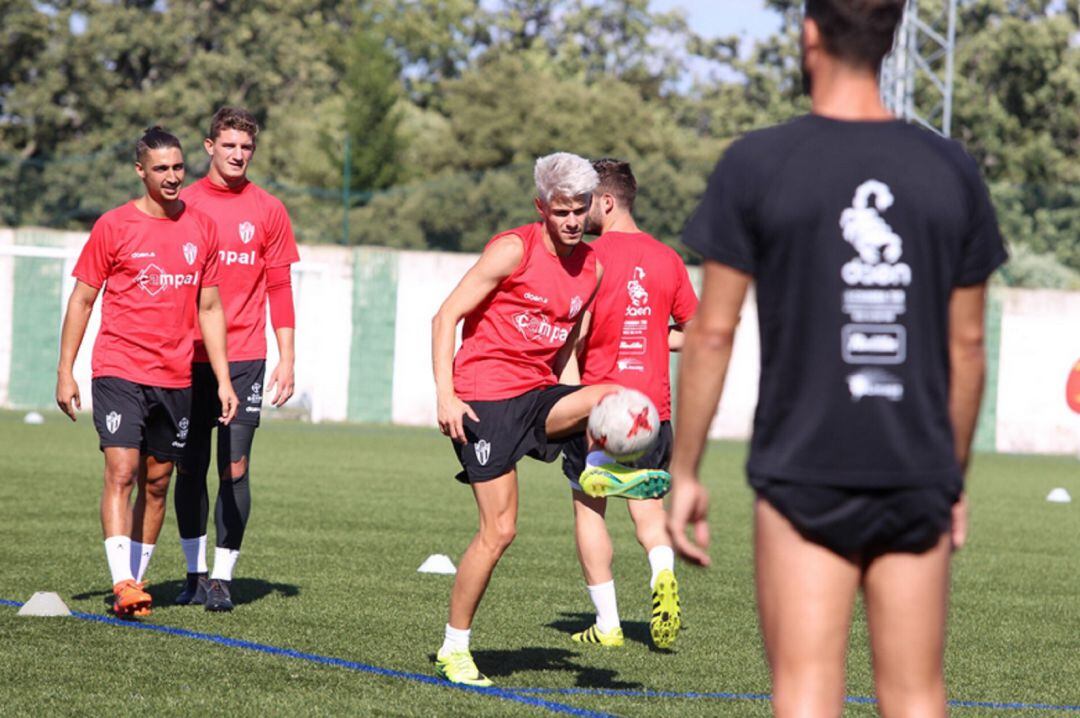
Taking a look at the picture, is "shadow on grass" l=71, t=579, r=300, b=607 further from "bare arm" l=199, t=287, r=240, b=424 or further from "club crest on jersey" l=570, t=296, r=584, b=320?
"club crest on jersey" l=570, t=296, r=584, b=320

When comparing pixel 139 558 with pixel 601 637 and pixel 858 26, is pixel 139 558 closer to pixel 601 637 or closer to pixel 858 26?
pixel 601 637

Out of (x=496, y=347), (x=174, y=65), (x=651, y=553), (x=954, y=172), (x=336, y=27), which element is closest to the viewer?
(x=954, y=172)

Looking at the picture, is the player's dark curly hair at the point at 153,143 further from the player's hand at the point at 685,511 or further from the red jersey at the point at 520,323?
the player's hand at the point at 685,511

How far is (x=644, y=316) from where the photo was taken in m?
7.96

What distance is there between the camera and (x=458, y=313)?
21.2 feet

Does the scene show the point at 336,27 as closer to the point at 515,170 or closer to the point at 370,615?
the point at 515,170

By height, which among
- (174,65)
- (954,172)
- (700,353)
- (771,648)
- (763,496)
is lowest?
(771,648)

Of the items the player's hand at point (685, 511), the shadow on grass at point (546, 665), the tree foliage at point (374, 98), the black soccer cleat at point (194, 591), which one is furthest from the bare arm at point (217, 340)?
the tree foliage at point (374, 98)

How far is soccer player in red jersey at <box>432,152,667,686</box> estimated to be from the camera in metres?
6.47

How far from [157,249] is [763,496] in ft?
16.4

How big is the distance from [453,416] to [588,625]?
7.12 ft

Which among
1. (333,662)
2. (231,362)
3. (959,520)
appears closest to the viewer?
(959,520)

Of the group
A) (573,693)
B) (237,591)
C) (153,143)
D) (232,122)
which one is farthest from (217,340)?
(573,693)

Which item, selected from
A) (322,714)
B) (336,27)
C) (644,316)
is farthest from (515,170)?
(336,27)
